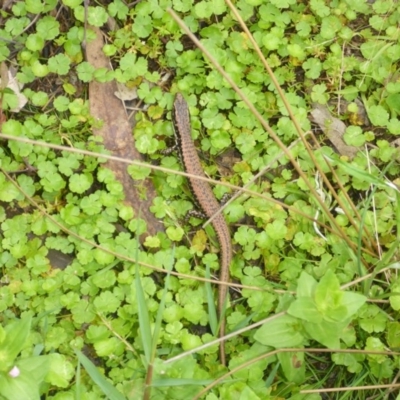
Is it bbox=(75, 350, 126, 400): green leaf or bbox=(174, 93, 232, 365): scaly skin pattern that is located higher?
bbox=(174, 93, 232, 365): scaly skin pattern

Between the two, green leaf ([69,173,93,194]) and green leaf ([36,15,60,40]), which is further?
green leaf ([36,15,60,40])

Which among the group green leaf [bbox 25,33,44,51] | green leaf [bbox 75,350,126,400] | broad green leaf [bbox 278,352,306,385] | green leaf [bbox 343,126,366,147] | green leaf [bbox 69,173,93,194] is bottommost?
broad green leaf [bbox 278,352,306,385]

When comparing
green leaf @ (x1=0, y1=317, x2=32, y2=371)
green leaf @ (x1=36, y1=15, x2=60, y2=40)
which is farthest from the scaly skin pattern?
green leaf @ (x1=0, y1=317, x2=32, y2=371)

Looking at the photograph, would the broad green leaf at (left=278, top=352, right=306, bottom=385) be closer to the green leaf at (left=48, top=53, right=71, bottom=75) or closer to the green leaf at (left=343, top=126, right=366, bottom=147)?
the green leaf at (left=343, top=126, right=366, bottom=147)

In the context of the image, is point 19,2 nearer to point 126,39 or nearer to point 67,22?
point 67,22

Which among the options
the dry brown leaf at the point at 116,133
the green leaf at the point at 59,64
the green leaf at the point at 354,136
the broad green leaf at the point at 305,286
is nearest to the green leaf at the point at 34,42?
the green leaf at the point at 59,64

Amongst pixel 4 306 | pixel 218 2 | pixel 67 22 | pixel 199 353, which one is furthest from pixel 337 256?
pixel 67 22

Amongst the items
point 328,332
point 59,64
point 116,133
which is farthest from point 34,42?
point 328,332
